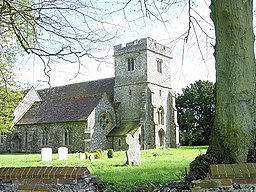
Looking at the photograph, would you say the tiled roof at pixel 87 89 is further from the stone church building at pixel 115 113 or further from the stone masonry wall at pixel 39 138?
the stone masonry wall at pixel 39 138

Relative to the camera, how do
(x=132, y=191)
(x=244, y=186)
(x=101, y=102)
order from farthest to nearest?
(x=101, y=102) → (x=132, y=191) → (x=244, y=186)

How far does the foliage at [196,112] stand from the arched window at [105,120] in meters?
15.4

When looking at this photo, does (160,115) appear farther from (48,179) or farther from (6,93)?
(48,179)

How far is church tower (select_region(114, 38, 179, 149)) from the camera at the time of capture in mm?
40688

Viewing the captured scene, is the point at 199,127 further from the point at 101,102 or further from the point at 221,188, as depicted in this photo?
the point at 221,188

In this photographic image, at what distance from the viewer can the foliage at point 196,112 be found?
170 ft

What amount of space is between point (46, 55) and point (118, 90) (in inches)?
1435

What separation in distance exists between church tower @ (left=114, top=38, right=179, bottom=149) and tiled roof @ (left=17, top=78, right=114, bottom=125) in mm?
3119

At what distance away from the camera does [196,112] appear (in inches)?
2186

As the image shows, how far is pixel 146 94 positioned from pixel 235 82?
117 feet

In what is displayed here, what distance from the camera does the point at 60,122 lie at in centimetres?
3997

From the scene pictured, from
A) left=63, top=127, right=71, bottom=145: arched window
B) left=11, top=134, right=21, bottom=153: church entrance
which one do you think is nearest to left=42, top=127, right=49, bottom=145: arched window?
left=63, top=127, right=71, bottom=145: arched window

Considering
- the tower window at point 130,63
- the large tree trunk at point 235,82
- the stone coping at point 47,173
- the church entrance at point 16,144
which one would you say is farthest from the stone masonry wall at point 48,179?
the church entrance at point 16,144

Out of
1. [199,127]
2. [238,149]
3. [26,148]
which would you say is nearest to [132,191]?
[238,149]
